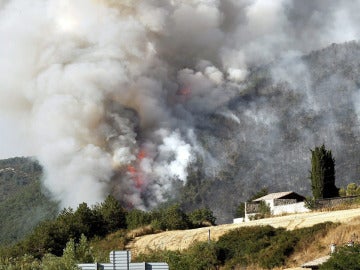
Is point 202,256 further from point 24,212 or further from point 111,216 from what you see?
point 24,212

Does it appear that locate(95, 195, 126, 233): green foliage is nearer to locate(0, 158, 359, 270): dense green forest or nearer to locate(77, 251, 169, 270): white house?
locate(0, 158, 359, 270): dense green forest

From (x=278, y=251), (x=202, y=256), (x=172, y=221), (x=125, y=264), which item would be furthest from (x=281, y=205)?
(x=125, y=264)

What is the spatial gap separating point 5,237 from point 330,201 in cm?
9062

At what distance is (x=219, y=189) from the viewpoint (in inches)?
4552

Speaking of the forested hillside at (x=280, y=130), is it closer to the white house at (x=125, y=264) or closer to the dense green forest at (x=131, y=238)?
the dense green forest at (x=131, y=238)

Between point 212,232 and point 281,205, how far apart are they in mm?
9834

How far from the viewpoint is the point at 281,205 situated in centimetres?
5897

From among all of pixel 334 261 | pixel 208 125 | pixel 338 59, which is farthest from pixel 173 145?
pixel 334 261

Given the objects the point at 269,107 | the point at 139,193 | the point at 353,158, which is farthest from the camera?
the point at 269,107

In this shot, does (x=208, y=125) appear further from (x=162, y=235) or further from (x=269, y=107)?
(x=162, y=235)

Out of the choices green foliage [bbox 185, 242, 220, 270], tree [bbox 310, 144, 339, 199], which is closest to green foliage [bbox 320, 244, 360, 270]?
green foliage [bbox 185, 242, 220, 270]

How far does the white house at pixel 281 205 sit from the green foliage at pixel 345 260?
2447cm

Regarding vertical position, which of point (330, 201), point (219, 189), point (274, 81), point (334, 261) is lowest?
point (334, 261)

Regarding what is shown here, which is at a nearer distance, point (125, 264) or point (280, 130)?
point (125, 264)
